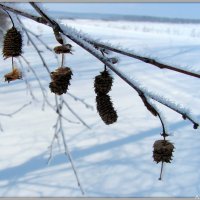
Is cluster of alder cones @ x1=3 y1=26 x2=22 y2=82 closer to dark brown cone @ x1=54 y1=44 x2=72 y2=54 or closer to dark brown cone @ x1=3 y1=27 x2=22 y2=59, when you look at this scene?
dark brown cone @ x1=3 y1=27 x2=22 y2=59

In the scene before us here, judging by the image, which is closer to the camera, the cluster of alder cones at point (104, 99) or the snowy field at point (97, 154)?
the cluster of alder cones at point (104, 99)

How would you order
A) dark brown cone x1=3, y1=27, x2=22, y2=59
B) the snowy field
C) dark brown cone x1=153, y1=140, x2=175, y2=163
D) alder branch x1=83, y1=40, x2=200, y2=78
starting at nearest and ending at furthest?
alder branch x1=83, y1=40, x2=200, y2=78 → dark brown cone x1=153, y1=140, x2=175, y2=163 → dark brown cone x1=3, y1=27, x2=22, y2=59 → the snowy field

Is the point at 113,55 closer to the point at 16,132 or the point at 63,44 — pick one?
the point at 63,44

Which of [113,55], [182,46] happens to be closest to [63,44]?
[113,55]

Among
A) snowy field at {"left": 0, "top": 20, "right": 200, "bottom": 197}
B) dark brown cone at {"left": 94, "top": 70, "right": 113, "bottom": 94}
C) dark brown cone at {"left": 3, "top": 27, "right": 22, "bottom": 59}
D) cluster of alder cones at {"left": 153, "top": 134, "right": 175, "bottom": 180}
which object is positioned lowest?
snowy field at {"left": 0, "top": 20, "right": 200, "bottom": 197}

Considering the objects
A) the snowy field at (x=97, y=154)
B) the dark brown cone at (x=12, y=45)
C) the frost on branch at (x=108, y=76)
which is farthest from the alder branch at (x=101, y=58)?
the snowy field at (x=97, y=154)

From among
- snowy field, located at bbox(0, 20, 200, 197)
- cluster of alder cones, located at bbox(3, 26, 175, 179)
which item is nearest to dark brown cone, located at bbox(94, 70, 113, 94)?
cluster of alder cones, located at bbox(3, 26, 175, 179)

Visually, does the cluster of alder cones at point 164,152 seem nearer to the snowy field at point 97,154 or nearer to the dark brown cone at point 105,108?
the dark brown cone at point 105,108

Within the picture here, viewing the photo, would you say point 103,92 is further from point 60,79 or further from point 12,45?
point 12,45
